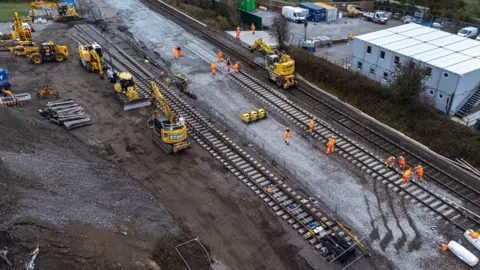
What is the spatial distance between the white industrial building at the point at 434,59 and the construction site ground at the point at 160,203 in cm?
912

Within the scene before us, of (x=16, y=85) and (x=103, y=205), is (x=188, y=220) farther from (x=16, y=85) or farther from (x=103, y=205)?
(x=16, y=85)

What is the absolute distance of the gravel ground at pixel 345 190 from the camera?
668 inches

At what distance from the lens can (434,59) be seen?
88.6ft

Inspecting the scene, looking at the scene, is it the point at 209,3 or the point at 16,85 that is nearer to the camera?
the point at 16,85

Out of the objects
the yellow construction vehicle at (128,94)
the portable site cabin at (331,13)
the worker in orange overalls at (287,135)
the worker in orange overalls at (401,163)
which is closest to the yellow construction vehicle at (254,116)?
the worker in orange overalls at (287,135)

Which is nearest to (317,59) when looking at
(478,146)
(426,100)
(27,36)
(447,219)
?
(426,100)

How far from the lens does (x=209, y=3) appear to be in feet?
160

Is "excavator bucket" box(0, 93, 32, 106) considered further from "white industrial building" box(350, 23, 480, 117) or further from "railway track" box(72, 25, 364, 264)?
"white industrial building" box(350, 23, 480, 117)

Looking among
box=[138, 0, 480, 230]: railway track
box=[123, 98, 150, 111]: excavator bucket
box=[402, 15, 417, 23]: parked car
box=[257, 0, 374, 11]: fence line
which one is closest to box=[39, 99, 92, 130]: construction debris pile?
box=[123, 98, 150, 111]: excavator bucket

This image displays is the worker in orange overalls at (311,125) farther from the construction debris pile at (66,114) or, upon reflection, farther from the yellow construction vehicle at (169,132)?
the construction debris pile at (66,114)

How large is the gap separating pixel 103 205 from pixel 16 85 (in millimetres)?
18023

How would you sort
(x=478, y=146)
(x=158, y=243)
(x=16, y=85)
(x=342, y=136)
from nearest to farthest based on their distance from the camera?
(x=158, y=243) → (x=478, y=146) → (x=342, y=136) → (x=16, y=85)

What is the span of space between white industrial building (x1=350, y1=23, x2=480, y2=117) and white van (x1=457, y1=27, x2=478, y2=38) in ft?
26.7

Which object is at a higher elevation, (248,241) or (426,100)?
(426,100)
